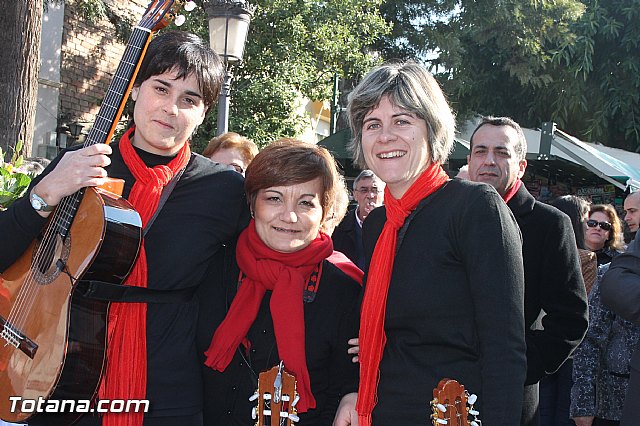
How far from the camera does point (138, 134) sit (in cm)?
275

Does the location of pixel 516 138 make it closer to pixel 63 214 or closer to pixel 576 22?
pixel 63 214

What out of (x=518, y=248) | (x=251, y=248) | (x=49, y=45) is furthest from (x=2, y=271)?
(x=49, y=45)

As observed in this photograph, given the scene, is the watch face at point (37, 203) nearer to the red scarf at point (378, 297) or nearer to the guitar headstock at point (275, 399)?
the guitar headstock at point (275, 399)

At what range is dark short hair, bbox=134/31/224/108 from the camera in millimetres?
2682

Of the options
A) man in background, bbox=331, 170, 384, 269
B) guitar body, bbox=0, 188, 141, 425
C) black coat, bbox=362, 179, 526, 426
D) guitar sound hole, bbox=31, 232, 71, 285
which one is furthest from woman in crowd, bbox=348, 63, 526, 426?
man in background, bbox=331, 170, 384, 269

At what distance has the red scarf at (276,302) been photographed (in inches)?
106

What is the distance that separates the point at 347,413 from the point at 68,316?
40.4 inches

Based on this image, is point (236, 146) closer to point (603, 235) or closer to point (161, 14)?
point (161, 14)

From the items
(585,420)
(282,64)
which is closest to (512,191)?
(585,420)

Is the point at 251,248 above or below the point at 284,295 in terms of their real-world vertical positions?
above

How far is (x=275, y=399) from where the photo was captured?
8.33 ft

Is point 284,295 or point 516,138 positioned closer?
point 284,295

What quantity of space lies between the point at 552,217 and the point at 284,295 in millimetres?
1356

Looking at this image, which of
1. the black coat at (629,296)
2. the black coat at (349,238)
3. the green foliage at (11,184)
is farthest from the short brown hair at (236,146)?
the black coat at (629,296)
